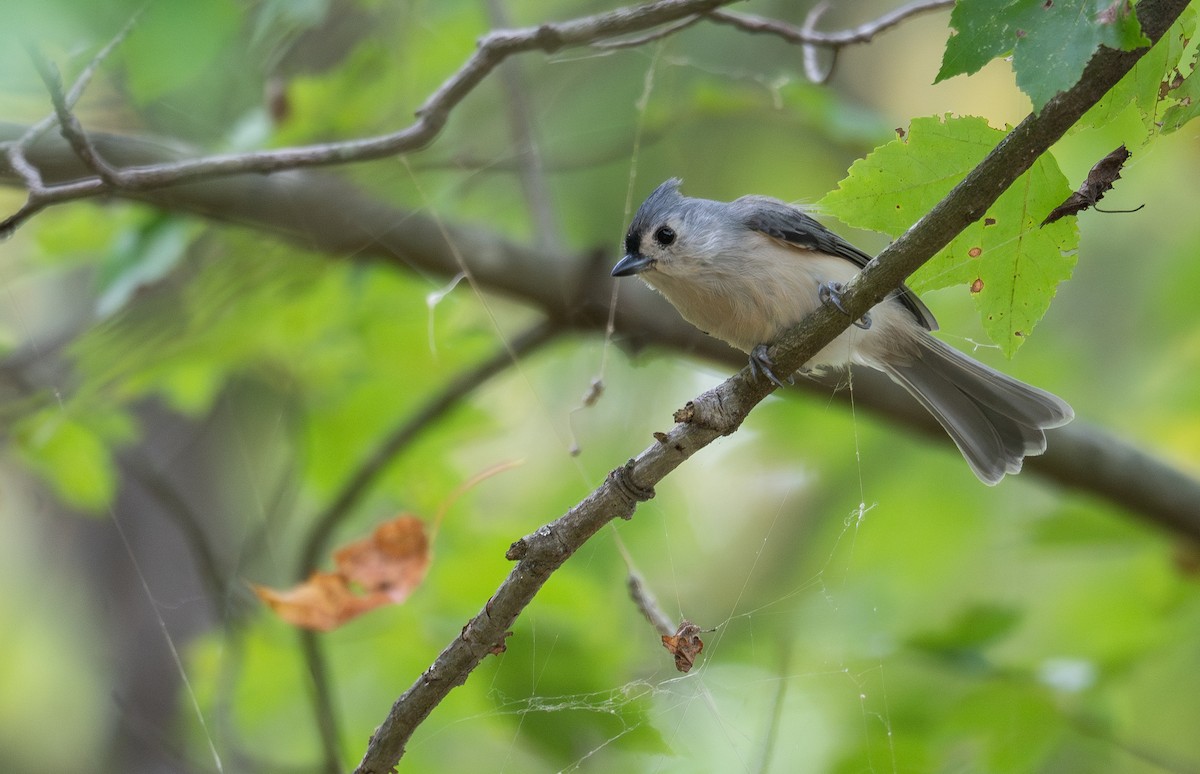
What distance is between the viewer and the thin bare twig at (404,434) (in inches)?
116

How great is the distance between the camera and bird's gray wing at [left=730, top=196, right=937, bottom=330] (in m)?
2.48

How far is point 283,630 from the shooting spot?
3195 millimetres

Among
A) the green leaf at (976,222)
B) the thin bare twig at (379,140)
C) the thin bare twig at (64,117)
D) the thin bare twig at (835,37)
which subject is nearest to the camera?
the green leaf at (976,222)

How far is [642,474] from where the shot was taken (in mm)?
1555

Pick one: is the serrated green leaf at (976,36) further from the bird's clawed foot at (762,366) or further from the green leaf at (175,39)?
the green leaf at (175,39)

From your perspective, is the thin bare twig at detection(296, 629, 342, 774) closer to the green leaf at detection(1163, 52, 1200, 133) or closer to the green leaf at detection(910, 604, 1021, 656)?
the green leaf at detection(910, 604, 1021, 656)

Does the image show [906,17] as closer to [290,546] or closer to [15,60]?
[15,60]

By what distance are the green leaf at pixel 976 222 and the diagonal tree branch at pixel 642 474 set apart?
11cm

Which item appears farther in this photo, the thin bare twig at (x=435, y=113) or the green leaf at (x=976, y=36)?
the thin bare twig at (x=435, y=113)

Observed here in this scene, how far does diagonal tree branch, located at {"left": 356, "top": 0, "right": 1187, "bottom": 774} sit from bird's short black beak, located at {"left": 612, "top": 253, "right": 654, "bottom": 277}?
859 millimetres

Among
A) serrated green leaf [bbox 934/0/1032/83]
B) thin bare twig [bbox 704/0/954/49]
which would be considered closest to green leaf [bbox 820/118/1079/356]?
serrated green leaf [bbox 934/0/1032/83]

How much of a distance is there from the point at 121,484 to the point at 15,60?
261 cm

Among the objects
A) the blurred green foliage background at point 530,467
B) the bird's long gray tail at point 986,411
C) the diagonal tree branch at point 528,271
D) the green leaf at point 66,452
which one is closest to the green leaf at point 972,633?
the blurred green foliage background at point 530,467

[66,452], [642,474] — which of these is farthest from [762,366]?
[66,452]
